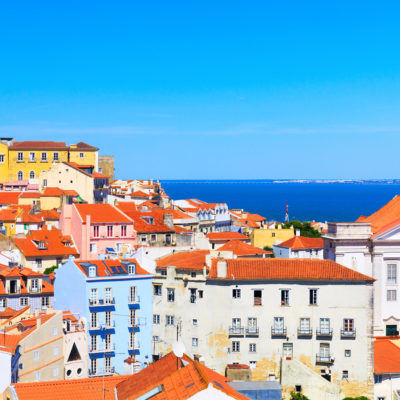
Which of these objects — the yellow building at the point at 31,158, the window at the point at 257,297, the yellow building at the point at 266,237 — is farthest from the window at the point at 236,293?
the yellow building at the point at 31,158

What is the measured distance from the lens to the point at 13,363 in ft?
128

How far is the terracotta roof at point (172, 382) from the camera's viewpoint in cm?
2552

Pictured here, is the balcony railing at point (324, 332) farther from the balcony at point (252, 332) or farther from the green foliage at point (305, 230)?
the green foliage at point (305, 230)

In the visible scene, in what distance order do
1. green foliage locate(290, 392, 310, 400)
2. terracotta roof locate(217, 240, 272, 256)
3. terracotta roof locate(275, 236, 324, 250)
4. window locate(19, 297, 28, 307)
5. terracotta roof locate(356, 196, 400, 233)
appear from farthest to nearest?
terracotta roof locate(275, 236, 324, 250), terracotta roof locate(217, 240, 272, 256), terracotta roof locate(356, 196, 400, 233), window locate(19, 297, 28, 307), green foliage locate(290, 392, 310, 400)

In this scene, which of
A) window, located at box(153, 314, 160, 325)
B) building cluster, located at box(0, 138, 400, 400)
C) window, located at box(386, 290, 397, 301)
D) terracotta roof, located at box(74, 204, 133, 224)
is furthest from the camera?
terracotta roof, located at box(74, 204, 133, 224)

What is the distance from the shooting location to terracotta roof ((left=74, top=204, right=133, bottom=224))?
229 ft

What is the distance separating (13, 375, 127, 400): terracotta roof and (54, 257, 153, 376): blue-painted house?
16793mm

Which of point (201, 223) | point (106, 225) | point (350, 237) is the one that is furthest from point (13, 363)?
point (201, 223)

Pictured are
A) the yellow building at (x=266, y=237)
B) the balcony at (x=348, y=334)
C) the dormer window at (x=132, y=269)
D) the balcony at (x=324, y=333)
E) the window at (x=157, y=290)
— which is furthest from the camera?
the yellow building at (x=266, y=237)

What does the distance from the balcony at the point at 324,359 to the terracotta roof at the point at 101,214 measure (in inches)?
1129

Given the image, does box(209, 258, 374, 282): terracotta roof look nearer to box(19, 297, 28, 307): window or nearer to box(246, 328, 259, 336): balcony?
box(246, 328, 259, 336): balcony

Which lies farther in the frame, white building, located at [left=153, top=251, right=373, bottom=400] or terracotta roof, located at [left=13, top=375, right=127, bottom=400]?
white building, located at [left=153, top=251, right=373, bottom=400]

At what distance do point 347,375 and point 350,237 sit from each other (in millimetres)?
11757

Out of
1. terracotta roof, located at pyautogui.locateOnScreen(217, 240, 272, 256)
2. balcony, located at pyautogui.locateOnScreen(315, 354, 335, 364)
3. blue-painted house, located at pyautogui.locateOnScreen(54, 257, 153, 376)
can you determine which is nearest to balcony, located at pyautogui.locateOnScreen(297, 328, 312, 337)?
balcony, located at pyautogui.locateOnScreen(315, 354, 335, 364)
